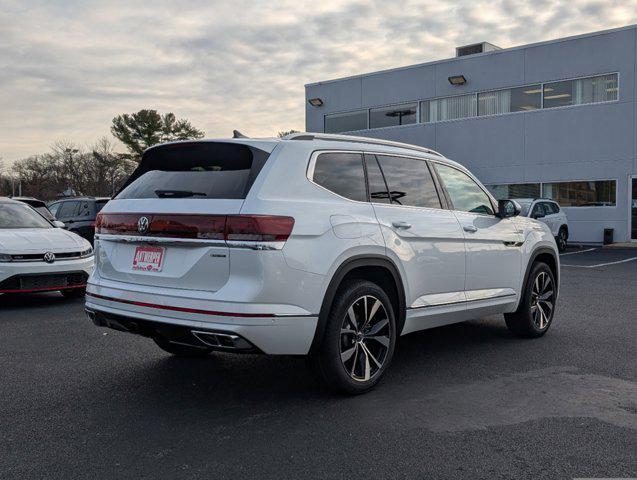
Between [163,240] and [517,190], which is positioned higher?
[517,190]

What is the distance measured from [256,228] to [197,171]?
84cm

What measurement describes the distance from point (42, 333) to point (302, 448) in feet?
14.0

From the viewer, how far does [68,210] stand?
15945 millimetres

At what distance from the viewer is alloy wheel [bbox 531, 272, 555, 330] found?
21.5 ft

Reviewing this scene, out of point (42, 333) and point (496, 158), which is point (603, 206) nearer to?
point (496, 158)

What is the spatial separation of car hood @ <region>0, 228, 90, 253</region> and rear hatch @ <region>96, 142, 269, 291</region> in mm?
4140

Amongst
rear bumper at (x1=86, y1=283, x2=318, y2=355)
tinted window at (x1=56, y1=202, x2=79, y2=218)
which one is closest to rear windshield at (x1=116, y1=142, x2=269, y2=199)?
rear bumper at (x1=86, y1=283, x2=318, y2=355)

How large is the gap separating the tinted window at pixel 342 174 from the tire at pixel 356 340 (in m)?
0.66

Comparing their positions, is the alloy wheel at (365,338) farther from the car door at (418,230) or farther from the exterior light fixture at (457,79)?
the exterior light fixture at (457,79)

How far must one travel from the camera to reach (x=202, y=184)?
4.30 metres

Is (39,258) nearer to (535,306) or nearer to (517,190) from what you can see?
(535,306)

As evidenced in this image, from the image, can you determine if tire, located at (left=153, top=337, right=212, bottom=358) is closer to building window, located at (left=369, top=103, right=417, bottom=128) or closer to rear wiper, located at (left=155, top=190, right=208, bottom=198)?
rear wiper, located at (left=155, top=190, right=208, bottom=198)

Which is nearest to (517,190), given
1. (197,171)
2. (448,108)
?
(448,108)

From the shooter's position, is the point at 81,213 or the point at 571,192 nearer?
the point at 81,213
